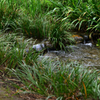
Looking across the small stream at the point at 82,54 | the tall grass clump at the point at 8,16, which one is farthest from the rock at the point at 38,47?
the tall grass clump at the point at 8,16

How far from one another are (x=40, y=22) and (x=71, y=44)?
3.50ft

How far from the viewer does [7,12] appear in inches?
189

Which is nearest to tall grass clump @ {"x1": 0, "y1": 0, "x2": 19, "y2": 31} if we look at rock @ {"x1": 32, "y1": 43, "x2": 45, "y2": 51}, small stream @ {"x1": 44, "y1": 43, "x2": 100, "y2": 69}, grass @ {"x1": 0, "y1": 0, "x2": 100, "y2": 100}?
grass @ {"x1": 0, "y1": 0, "x2": 100, "y2": 100}

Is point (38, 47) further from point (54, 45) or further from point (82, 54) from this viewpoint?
point (82, 54)

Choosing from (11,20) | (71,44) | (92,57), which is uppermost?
(11,20)

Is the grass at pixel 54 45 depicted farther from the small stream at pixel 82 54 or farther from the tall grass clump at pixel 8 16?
the small stream at pixel 82 54

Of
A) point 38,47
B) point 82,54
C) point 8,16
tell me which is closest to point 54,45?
point 38,47

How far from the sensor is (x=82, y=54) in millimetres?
4395

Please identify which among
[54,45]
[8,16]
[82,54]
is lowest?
[82,54]

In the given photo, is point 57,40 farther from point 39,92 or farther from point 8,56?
point 39,92

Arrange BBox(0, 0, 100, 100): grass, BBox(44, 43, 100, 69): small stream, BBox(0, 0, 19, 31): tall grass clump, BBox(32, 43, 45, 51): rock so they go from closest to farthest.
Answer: BBox(0, 0, 100, 100): grass, BBox(44, 43, 100, 69): small stream, BBox(32, 43, 45, 51): rock, BBox(0, 0, 19, 31): tall grass clump

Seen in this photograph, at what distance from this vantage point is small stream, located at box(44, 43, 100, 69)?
404 centimetres

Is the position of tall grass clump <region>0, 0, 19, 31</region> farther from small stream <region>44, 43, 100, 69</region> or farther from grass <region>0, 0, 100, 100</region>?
small stream <region>44, 43, 100, 69</region>

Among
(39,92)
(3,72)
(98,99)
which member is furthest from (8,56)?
(98,99)
